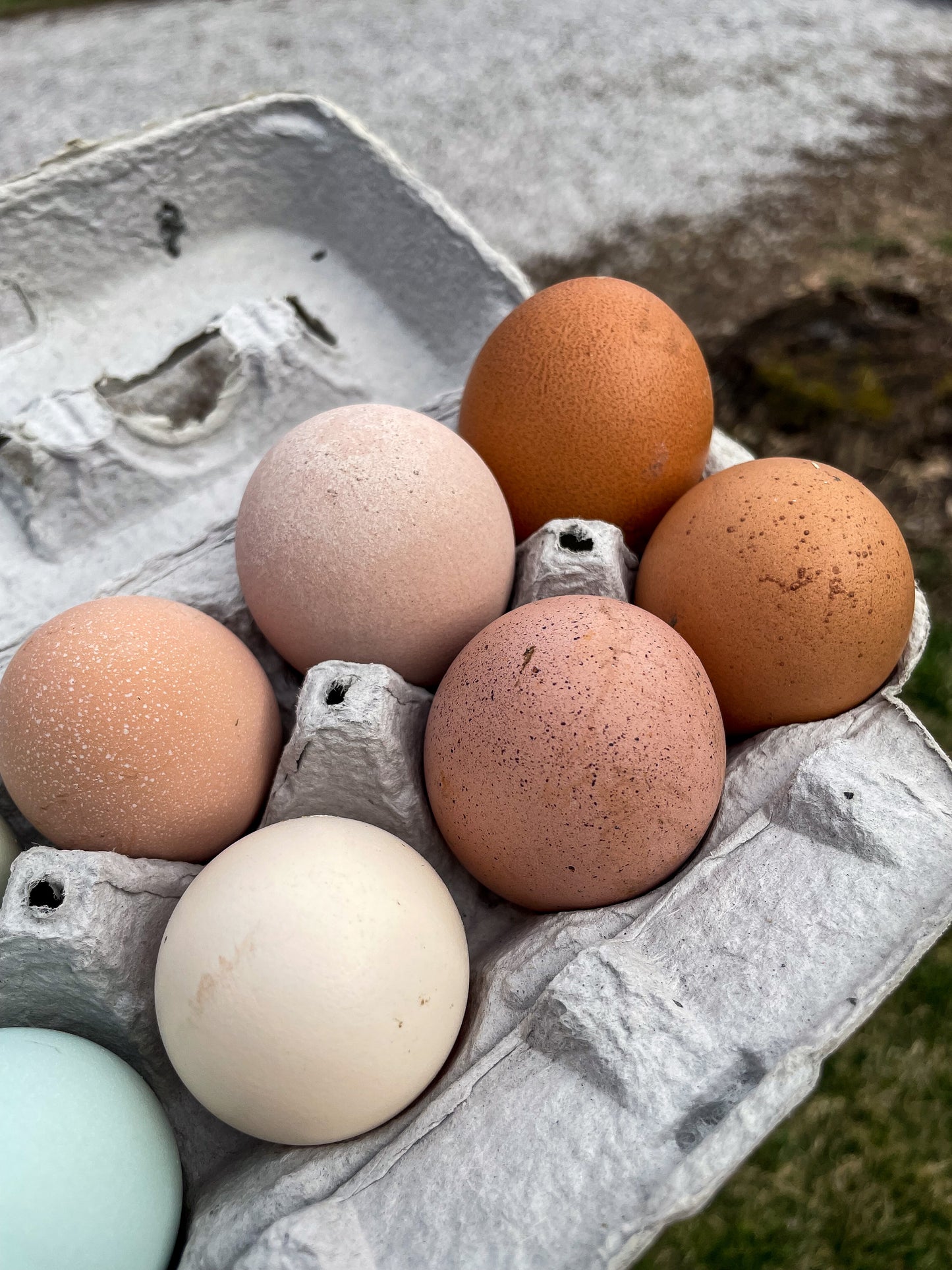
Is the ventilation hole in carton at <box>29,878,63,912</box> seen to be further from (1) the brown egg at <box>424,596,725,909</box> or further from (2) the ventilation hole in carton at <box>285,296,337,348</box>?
(2) the ventilation hole in carton at <box>285,296,337,348</box>

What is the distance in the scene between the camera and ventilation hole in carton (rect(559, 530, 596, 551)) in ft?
3.66

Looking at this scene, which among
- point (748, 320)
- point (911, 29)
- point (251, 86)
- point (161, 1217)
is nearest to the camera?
point (161, 1217)

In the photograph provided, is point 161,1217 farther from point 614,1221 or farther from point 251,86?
point 251,86

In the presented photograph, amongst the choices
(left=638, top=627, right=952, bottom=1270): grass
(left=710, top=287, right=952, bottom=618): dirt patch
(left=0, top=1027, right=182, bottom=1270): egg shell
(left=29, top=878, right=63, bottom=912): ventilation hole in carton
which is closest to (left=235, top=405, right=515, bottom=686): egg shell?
(left=29, top=878, right=63, bottom=912): ventilation hole in carton

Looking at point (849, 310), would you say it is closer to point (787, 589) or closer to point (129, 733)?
point (787, 589)

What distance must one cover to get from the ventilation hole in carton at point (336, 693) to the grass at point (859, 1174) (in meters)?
0.97

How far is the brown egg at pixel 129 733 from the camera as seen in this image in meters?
0.95

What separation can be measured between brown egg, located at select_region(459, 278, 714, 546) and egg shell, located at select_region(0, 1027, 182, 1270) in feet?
2.65

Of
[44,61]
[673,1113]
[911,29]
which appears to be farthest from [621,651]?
[911,29]

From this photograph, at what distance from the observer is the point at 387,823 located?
108 centimetres

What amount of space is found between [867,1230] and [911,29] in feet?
10.9

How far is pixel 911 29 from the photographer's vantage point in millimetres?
2980

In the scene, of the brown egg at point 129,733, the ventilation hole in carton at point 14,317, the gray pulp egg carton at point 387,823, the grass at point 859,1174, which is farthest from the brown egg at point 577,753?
the ventilation hole in carton at point 14,317

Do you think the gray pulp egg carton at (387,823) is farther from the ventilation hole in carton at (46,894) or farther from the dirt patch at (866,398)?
the dirt patch at (866,398)
